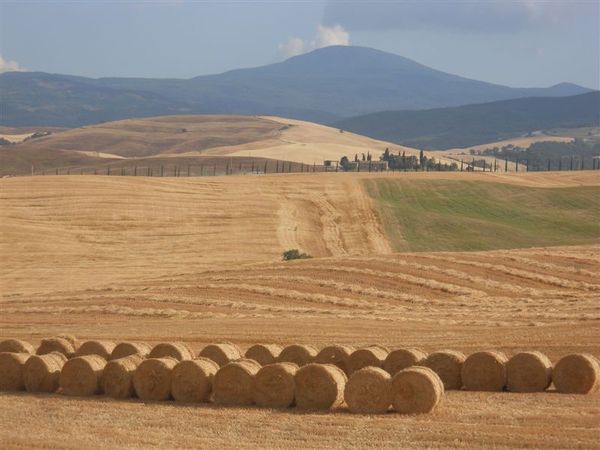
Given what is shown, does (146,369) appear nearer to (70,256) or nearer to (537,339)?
(537,339)

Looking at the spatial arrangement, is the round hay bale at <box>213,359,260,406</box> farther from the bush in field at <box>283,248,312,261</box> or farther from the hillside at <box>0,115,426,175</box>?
the hillside at <box>0,115,426,175</box>

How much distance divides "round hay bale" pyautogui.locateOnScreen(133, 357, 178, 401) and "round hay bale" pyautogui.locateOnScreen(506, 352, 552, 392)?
5.97 metres

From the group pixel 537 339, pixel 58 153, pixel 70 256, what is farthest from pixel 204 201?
pixel 58 153

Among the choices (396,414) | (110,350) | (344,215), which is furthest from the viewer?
(344,215)

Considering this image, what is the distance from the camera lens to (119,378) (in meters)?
19.8

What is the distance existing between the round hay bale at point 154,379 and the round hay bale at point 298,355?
8.79 feet

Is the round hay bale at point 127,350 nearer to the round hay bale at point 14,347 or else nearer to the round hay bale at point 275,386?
the round hay bale at point 14,347

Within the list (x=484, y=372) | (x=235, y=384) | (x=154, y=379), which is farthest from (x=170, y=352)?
(x=484, y=372)

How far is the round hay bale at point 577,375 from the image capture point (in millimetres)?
18750

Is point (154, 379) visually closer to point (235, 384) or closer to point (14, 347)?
point (235, 384)

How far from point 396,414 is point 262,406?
2400 mm

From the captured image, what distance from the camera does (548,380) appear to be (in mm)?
19188

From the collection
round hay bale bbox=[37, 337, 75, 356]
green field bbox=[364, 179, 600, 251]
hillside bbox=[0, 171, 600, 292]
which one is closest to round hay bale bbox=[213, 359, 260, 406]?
round hay bale bbox=[37, 337, 75, 356]

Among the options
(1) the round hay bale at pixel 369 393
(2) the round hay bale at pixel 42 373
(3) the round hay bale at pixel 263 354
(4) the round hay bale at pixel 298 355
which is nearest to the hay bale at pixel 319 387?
(1) the round hay bale at pixel 369 393
